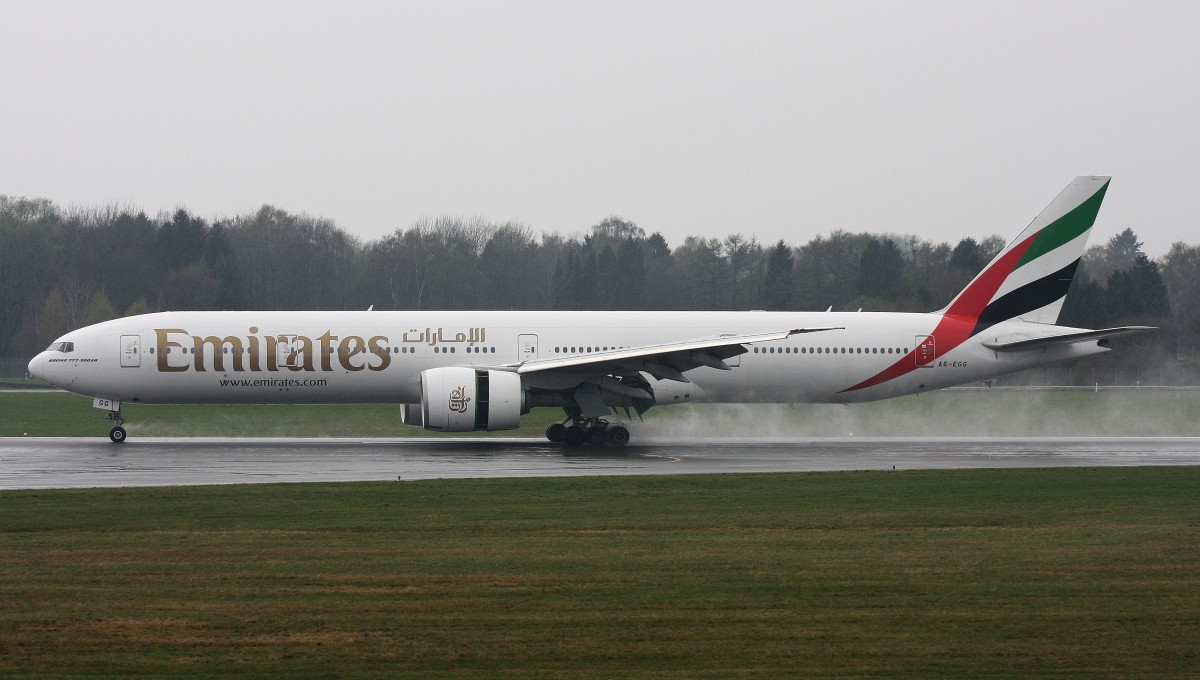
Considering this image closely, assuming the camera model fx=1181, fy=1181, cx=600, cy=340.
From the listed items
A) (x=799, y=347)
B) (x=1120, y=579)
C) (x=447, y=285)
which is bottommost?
(x=1120, y=579)

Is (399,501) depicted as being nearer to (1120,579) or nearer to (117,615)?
(117,615)

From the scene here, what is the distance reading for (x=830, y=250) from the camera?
92500mm

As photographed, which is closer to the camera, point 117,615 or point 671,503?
point 117,615

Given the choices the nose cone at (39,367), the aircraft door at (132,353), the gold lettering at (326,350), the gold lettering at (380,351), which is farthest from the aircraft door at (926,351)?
the nose cone at (39,367)

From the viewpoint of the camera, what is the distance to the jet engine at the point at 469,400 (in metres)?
26.5

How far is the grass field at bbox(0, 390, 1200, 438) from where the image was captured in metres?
34.1

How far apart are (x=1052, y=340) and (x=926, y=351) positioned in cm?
311

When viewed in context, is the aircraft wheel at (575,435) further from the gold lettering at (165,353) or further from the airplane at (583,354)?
the gold lettering at (165,353)

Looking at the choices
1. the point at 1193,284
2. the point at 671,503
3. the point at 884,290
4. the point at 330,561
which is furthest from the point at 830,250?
the point at 330,561

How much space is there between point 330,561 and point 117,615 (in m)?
2.71

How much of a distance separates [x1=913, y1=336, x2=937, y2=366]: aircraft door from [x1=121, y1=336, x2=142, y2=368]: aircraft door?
64.6 ft

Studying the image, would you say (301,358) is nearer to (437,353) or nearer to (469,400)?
(437,353)

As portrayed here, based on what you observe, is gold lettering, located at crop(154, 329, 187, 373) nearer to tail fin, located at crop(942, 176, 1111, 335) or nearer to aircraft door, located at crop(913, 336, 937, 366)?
aircraft door, located at crop(913, 336, 937, 366)

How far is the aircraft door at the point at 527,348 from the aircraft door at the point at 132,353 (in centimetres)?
927
